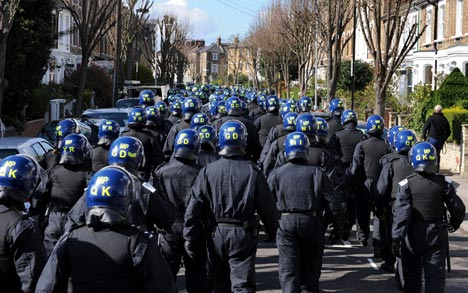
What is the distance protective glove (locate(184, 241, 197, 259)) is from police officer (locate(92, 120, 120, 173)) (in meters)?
2.26

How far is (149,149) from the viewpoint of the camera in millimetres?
10602

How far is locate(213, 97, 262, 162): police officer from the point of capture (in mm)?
12977

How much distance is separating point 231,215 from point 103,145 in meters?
2.97

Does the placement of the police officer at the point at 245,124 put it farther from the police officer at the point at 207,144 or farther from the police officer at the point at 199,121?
the police officer at the point at 207,144

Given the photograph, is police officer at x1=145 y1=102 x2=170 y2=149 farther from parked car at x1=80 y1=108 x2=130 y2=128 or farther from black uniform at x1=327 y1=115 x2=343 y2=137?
parked car at x1=80 y1=108 x2=130 y2=128

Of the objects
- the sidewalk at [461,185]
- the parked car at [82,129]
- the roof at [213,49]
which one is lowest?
the sidewalk at [461,185]

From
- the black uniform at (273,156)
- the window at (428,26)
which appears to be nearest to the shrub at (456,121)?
the black uniform at (273,156)

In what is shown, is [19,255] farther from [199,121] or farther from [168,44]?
[168,44]

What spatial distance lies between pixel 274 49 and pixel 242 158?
52.9 metres

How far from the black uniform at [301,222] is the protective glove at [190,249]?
0.85 meters

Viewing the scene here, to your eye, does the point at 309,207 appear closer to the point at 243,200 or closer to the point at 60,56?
the point at 243,200

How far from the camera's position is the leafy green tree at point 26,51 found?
22.2 m

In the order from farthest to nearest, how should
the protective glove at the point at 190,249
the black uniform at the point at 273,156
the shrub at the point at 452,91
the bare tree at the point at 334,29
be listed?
the bare tree at the point at 334,29, the shrub at the point at 452,91, the black uniform at the point at 273,156, the protective glove at the point at 190,249

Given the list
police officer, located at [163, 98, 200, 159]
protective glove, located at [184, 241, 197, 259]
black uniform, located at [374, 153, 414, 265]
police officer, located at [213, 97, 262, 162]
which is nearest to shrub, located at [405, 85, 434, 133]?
police officer, located at [213, 97, 262, 162]
